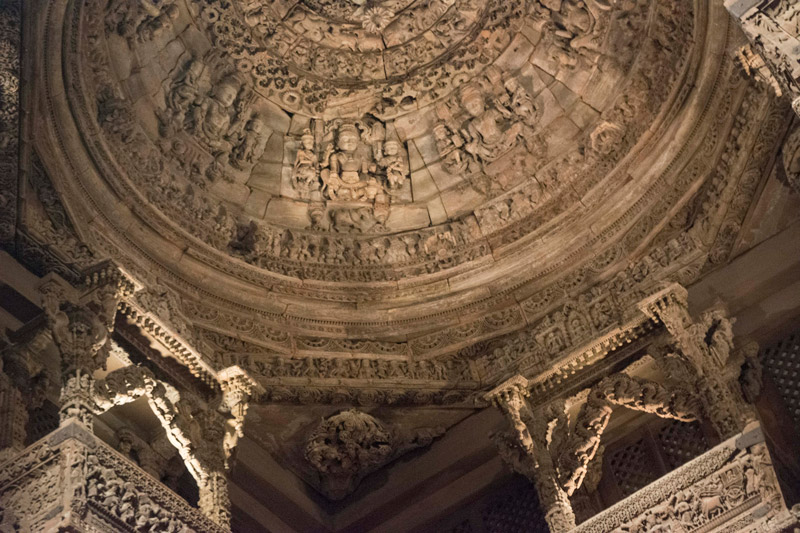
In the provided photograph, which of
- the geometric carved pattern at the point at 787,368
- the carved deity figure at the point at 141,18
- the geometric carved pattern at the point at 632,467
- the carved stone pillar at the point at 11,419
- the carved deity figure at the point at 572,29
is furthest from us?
the carved deity figure at the point at 572,29

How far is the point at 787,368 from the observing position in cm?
1047

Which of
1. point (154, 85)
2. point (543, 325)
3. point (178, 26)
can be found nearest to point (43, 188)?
point (154, 85)

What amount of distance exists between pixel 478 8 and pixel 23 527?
9503 mm

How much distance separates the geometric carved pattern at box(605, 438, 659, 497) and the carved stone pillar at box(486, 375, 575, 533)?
0.72 meters

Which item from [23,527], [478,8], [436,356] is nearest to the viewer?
[23,527]

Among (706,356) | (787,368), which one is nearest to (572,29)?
(706,356)

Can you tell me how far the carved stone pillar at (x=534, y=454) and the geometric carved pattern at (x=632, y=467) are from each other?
2.36 feet

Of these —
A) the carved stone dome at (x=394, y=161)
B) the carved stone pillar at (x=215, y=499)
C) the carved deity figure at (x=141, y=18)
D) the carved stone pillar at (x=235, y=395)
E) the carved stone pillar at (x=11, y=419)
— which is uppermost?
the carved deity figure at (x=141, y=18)

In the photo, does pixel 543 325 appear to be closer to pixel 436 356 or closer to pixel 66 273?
pixel 436 356

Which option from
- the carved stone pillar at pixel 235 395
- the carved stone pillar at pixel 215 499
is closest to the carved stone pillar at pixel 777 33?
the carved stone pillar at pixel 235 395

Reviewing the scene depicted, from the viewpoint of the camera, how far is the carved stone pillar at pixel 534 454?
10.1 metres

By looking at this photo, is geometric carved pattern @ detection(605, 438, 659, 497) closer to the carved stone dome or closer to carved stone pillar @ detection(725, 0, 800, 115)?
the carved stone dome

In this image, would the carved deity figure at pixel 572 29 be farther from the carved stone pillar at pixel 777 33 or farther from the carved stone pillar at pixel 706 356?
the carved stone pillar at pixel 777 33

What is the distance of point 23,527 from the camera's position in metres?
7.61
